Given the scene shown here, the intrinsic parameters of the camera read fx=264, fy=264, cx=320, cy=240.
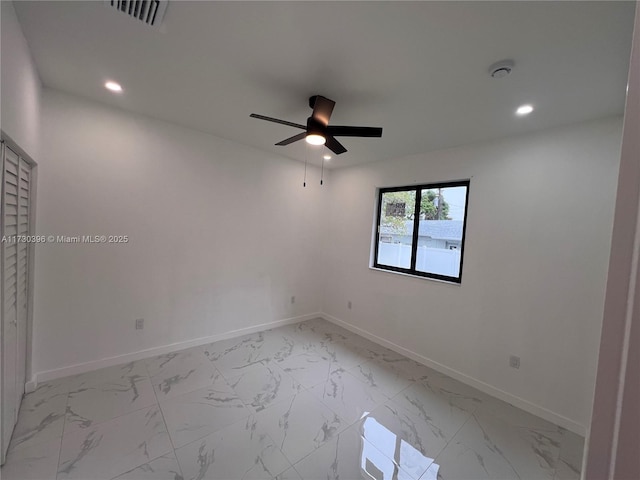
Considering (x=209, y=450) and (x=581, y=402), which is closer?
(x=209, y=450)

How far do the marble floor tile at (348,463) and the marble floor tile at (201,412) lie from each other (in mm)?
665

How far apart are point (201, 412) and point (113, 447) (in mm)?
556

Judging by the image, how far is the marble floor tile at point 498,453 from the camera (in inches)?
68.4

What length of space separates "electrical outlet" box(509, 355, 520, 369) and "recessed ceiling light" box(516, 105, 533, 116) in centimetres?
→ 217

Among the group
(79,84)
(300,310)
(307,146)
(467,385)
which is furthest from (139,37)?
(467,385)

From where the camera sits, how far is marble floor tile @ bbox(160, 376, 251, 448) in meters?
1.92

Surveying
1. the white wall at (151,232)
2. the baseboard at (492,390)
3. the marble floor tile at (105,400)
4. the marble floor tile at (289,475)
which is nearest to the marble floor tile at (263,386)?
the marble floor tile at (289,475)

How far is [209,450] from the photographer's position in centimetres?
178

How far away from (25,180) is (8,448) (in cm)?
182

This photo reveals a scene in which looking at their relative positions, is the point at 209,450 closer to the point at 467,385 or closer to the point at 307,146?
the point at 467,385

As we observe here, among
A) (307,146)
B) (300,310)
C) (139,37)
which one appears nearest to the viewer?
(139,37)

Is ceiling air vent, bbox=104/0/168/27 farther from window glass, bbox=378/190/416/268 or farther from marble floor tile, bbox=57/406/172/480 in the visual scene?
window glass, bbox=378/190/416/268

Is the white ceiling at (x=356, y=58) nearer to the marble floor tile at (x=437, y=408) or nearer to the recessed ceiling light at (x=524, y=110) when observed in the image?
the recessed ceiling light at (x=524, y=110)

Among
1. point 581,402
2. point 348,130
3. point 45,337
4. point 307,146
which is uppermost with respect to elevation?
point 307,146
